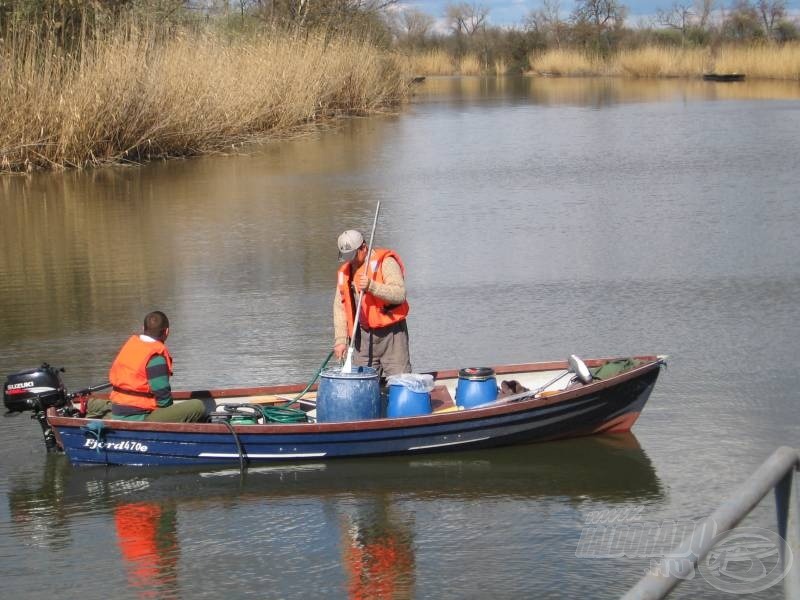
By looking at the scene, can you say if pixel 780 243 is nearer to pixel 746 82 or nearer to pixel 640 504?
pixel 640 504

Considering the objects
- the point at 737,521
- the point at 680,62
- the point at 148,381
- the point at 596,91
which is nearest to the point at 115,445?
the point at 148,381

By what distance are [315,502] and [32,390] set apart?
203cm

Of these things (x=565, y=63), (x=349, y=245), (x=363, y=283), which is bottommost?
(x=363, y=283)

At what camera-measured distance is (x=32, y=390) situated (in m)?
8.13

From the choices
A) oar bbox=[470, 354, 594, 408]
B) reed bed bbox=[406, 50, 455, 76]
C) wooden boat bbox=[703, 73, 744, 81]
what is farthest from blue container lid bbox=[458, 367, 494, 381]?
reed bed bbox=[406, 50, 455, 76]

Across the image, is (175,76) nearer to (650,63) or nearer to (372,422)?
(372,422)

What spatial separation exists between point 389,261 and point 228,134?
19773mm

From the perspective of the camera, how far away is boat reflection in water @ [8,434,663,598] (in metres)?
6.67

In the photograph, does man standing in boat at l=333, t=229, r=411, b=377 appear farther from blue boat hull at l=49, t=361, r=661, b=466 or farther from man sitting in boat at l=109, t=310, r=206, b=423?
man sitting in boat at l=109, t=310, r=206, b=423

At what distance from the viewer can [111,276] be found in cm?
1437

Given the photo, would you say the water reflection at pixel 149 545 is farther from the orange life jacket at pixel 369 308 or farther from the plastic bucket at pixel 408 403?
the orange life jacket at pixel 369 308

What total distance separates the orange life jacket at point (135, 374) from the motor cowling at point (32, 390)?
0.40 m

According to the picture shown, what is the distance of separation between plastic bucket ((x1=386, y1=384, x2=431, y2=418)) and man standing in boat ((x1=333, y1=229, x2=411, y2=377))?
192 millimetres

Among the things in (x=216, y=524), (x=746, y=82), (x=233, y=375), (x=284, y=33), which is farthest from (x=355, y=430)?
(x=746, y=82)
